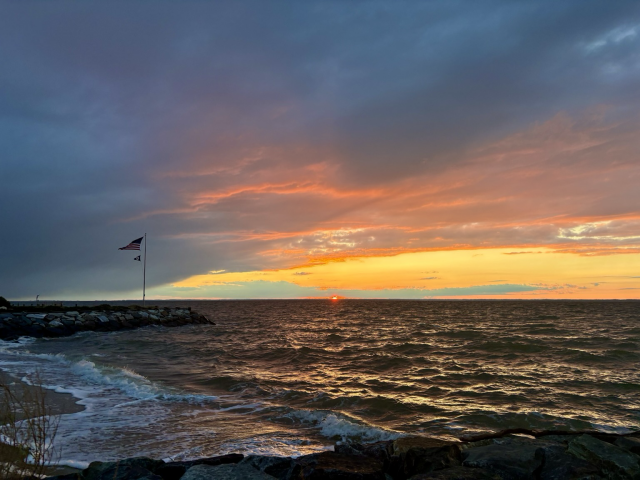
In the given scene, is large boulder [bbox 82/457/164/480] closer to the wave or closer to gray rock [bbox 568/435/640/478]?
the wave

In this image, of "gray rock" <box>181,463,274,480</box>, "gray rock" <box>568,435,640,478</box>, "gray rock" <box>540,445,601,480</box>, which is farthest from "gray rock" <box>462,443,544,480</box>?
"gray rock" <box>181,463,274,480</box>

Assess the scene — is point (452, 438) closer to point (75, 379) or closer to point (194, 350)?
point (75, 379)

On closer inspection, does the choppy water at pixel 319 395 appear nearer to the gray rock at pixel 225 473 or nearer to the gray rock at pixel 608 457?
the gray rock at pixel 225 473

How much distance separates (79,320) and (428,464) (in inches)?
1726

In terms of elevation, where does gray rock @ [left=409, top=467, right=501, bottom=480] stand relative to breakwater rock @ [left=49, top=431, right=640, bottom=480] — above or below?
above

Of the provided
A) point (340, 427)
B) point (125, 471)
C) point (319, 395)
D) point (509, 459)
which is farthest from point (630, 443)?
point (319, 395)

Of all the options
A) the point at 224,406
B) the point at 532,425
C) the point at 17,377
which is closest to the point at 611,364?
the point at 532,425

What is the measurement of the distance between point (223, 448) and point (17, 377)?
11.3 m

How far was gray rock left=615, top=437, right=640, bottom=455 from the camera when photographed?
6.62 metres

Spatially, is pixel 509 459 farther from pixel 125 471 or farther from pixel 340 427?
pixel 125 471

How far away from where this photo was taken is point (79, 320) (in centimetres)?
4119

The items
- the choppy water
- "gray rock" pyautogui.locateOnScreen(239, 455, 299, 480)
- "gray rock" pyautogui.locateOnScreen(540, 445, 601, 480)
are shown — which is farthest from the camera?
the choppy water

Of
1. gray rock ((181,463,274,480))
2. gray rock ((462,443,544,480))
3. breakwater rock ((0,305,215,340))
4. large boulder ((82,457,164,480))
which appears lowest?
breakwater rock ((0,305,215,340))

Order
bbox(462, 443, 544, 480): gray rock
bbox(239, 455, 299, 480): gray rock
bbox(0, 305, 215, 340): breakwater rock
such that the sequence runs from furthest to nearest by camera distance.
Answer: bbox(0, 305, 215, 340): breakwater rock
bbox(239, 455, 299, 480): gray rock
bbox(462, 443, 544, 480): gray rock
